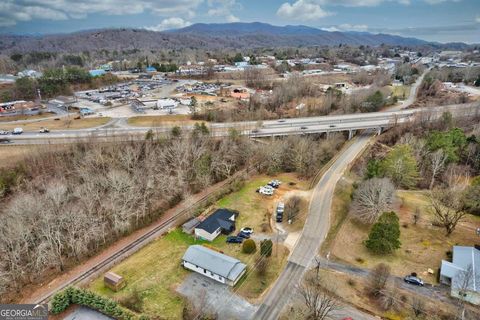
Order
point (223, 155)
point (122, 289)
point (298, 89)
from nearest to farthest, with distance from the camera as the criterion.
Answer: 1. point (122, 289)
2. point (223, 155)
3. point (298, 89)

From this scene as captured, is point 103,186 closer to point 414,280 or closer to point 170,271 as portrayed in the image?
point 170,271

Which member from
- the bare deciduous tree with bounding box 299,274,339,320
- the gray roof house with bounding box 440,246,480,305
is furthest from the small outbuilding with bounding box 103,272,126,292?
the gray roof house with bounding box 440,246,480,305

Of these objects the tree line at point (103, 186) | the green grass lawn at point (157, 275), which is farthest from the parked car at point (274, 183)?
the green grass lawn at point (157, 275)

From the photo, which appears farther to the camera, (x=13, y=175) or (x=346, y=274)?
(x=13, y=175)

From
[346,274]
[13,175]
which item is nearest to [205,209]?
[346,274]

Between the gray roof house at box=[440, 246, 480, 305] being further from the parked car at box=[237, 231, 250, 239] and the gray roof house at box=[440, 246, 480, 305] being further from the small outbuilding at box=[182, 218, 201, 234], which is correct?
the small outbuilding at box=[182, 218, 201, 234]

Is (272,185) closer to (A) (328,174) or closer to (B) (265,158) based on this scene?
(B) (265,158)

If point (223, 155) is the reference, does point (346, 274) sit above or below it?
below

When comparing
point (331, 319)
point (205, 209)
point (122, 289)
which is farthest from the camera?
point (205, 209)
